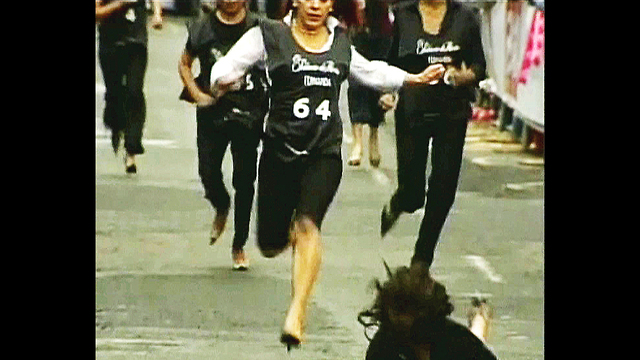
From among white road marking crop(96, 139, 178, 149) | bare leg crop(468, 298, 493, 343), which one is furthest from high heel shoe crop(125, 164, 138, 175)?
bare leg crop(468, 298, 493, 343)

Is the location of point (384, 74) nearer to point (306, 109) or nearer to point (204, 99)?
point (306, 109)

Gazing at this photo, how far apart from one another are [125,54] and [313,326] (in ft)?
3.91

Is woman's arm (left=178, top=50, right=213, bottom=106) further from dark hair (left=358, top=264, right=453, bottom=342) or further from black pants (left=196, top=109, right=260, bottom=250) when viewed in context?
dark hair (left=358, top=264, right=453, bottom=342)

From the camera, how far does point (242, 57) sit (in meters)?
8.60

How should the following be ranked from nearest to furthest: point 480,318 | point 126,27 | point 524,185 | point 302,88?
point 302,88
point 480,318
point 126,27
point 524,185

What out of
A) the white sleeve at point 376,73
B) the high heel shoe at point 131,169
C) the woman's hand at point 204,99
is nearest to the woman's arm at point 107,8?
the woman's hand at point 204,99

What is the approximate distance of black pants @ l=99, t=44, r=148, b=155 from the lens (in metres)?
8.86

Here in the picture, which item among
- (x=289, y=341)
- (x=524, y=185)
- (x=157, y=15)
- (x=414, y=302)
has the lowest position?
(x=289, y=341)

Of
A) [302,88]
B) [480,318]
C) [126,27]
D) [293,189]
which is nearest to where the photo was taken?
[302,88]

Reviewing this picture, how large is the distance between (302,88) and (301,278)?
69cm

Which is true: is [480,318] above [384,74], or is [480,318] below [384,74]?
below

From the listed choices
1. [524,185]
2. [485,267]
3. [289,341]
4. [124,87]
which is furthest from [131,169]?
[524,185]
